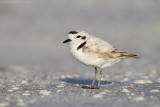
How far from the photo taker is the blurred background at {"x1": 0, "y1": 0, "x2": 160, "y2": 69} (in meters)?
14.0

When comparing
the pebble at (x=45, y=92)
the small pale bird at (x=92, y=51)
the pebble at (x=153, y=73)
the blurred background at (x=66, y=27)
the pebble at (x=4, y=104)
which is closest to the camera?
the pebble at (x=4, y=104)

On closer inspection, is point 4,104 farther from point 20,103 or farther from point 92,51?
point 92,51

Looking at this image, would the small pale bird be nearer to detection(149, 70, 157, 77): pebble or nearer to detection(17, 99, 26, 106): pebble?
detection(17, 99, 26, 106): pebble

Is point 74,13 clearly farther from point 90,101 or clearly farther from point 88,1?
point 90,101

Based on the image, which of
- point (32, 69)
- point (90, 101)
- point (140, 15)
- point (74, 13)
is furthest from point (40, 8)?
point (90, 101)

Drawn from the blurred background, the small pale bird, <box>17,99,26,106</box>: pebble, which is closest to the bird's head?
the small pale bird

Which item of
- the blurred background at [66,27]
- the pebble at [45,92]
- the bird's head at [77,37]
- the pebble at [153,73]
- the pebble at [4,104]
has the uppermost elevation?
the blurred background at [66,27]

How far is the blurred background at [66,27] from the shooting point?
45.9ft

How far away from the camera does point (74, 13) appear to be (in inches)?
813

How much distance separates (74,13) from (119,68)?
392 inches

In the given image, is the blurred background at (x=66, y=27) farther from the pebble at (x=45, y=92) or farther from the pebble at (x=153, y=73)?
the pebble at (x=45, y=92)

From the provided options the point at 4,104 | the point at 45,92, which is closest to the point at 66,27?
the point at 45,92

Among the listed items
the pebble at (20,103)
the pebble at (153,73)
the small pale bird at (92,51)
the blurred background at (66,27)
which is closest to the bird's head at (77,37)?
the small pale bird at (92,51)

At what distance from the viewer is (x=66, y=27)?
18141 millimetres
